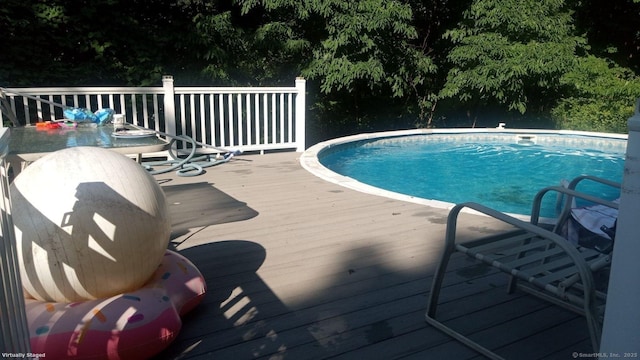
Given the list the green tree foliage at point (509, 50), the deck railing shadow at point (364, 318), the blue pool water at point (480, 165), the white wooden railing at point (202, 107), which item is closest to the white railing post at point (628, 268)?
the deck railing shadow at point (364, 318)

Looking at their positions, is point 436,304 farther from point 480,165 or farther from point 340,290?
point 480,165

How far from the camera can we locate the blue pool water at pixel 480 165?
6.97m

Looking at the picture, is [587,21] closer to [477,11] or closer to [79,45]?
[477,11]

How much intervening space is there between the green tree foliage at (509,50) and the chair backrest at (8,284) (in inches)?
434

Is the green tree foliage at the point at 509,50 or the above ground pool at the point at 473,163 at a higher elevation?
the green tree foliage at the point at 509,50

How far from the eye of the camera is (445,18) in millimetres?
12836

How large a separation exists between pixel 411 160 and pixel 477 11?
460 centimetres

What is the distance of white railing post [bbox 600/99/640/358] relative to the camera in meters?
1.15

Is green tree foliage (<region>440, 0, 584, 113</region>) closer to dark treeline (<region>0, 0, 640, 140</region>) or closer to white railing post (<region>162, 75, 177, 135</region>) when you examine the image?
dark treeline (<region>0, 0, 640, 140</region>)

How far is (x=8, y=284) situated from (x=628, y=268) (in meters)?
1.52

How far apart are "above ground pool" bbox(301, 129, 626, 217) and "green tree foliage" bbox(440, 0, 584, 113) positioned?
1.17 meters

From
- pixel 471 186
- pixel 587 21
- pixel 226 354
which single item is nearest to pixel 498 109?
pixel 587 21

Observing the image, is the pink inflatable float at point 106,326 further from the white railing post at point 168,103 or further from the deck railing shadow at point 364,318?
the white railing post at point 168,103

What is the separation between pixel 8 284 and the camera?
1200mm
